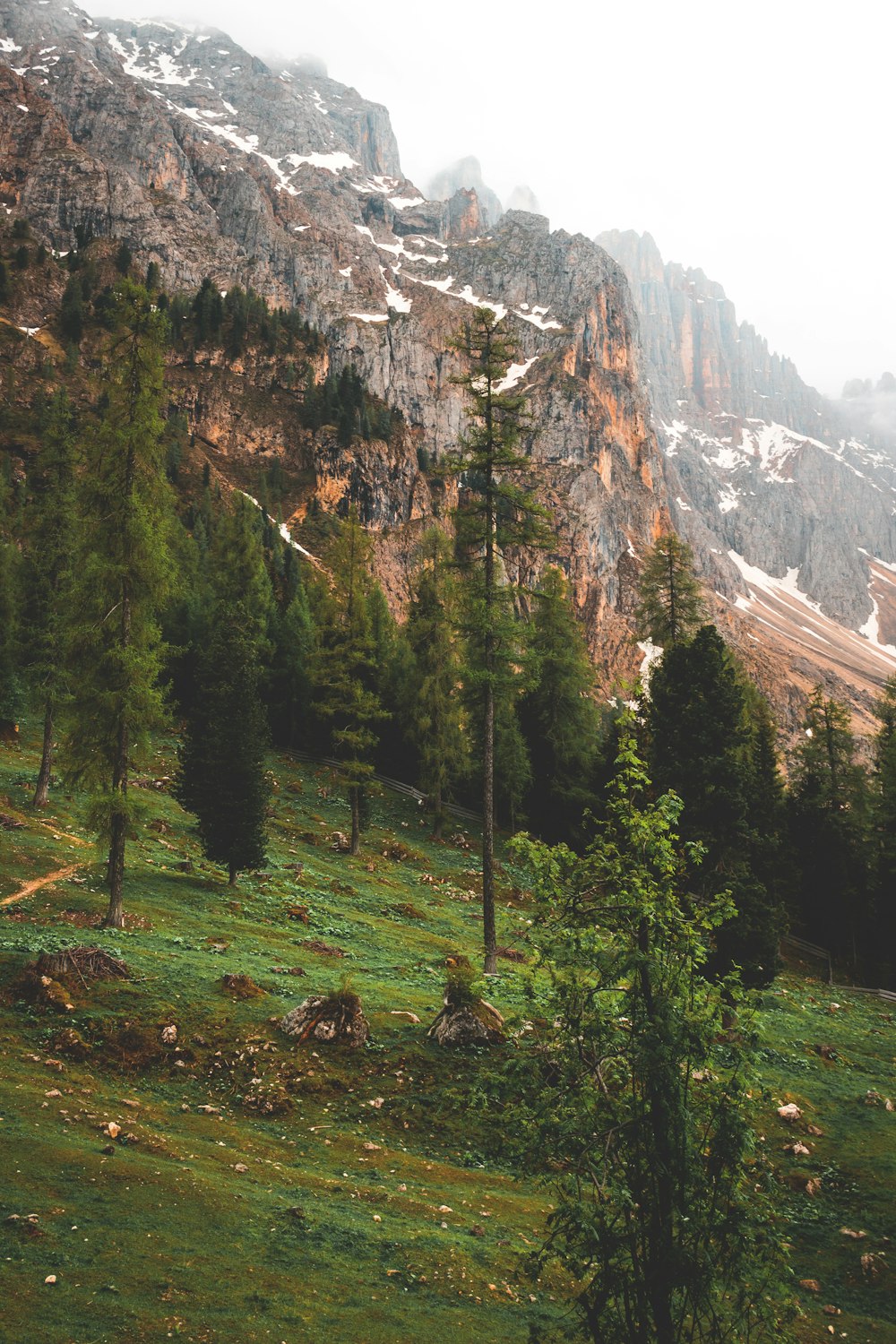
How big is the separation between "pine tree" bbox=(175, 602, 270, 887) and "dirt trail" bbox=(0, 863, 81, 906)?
176 inches

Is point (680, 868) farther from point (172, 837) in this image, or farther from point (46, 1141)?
point (172, 837)

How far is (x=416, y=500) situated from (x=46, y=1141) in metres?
158

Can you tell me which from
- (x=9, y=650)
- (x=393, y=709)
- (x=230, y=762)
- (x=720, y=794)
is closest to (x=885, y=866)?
(x=720, y=794)

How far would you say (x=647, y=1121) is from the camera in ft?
22.1

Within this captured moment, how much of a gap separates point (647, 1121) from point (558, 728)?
44.9 metres

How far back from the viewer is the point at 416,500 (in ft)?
532

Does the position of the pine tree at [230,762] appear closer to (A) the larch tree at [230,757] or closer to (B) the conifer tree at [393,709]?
(A) the larch tree at [230,757]

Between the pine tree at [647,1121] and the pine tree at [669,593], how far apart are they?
3276 cm

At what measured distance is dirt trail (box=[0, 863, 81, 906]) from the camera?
2131 centimetres

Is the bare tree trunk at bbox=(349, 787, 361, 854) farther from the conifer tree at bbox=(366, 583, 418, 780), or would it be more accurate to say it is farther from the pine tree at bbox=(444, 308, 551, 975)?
the conifer tree at bbox=(366, 583, 418, 780)

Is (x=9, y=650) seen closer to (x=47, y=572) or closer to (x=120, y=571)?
(x=47, y=572)

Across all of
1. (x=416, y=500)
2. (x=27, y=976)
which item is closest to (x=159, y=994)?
(x=27, y=976)

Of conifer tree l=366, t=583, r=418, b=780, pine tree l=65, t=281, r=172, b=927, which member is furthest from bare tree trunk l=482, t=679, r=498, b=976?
conifer tree l=366, t=583, r=418, b=780

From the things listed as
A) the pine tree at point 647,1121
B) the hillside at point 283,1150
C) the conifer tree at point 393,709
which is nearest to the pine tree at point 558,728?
the conifer tree at point 393,709
